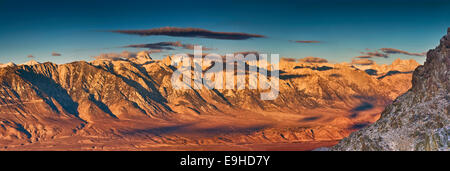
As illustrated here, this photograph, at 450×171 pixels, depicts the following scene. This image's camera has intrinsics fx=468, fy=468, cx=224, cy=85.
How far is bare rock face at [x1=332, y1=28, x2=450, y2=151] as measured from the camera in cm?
15062

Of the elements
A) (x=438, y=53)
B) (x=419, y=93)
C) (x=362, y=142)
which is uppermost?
(x=438, y=53)

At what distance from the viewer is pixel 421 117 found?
160m

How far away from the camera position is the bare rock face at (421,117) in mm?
150625
